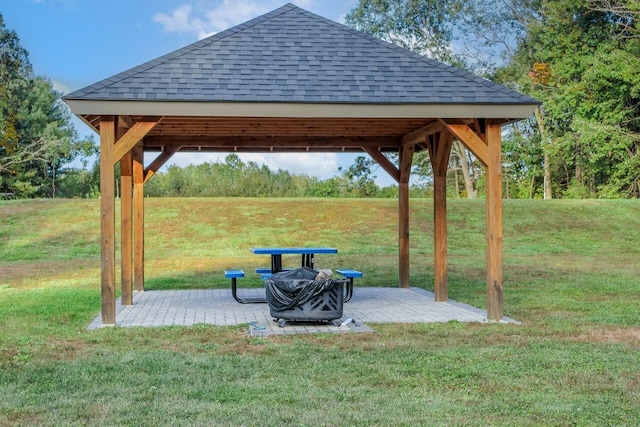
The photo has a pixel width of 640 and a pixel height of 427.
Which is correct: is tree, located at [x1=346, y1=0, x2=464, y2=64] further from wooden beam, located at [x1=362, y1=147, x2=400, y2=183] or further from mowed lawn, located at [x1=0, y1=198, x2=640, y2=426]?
wooden beam, located at [x1=362, y1=147, x2=400, y2=183]

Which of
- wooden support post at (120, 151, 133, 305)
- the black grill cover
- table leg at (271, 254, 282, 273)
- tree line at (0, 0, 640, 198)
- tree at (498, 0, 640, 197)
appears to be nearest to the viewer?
the black grill cover

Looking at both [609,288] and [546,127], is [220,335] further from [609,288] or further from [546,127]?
[546,127]

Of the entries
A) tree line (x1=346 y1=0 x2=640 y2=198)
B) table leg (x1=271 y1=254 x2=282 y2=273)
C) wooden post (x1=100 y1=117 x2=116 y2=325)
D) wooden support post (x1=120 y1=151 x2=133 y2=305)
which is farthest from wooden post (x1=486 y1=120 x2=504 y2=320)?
tree line (x1=346 y1=0 x2=640 y2=198)

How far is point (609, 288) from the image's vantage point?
12.7m

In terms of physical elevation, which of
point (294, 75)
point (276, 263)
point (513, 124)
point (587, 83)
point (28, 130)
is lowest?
point (276, 263)

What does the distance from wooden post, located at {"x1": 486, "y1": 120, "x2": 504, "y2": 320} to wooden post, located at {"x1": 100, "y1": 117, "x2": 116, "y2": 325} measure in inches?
175

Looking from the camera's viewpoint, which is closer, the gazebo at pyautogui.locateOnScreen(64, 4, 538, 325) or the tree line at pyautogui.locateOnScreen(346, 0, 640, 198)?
the gazebo at pyautogui.locateOnScreen(64, 4, 538, 325)

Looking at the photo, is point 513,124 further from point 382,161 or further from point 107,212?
point 107,212

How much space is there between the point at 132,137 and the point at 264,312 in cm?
294

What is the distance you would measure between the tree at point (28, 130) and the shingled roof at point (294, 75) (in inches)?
Result: 984

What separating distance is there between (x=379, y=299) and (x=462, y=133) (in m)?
3.61

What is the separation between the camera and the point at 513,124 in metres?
34.5

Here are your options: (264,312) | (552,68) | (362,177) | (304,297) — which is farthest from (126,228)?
(362,177)

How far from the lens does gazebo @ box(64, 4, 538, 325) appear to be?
8.12 m
